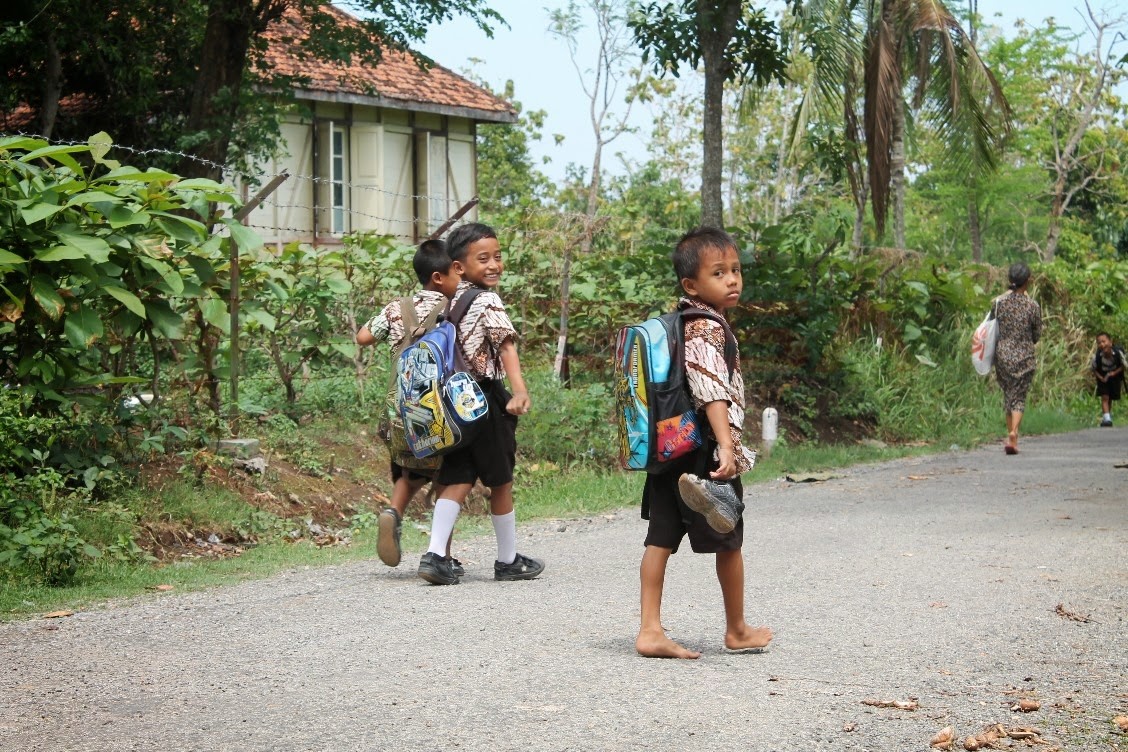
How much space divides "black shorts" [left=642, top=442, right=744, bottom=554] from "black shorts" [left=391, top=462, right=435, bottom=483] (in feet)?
6.11

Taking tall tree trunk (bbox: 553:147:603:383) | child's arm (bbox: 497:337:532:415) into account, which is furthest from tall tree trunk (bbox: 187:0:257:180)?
child's arm (bbox: 497:337:532:415)

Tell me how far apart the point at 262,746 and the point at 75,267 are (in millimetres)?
4136

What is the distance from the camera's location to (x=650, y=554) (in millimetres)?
5008

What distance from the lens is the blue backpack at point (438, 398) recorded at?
6.24 m

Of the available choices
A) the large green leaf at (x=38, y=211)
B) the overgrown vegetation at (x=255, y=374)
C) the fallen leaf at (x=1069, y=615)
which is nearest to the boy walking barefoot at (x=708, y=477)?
the fallen leaf at (x=1069, y=615)

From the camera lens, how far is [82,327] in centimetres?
729

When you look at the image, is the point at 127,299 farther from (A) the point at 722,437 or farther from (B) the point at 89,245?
(A) the point at 722,437

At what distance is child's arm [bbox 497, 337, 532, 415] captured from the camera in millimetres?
6320

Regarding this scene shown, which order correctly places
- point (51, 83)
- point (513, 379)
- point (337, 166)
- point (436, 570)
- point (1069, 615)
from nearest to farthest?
1. point (1069, 615)
2. point (513, 379)
3. point (436, 570)
4. point (51, 83)
5. point (337, 166)

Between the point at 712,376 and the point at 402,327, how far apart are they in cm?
229

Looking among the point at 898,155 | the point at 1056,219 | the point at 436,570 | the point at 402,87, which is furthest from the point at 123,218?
the point at 1056,219

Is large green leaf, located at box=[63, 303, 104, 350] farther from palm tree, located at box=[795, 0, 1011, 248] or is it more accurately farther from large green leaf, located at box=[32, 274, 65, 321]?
palm tree, located at box=[795, 0, 1011, 248]

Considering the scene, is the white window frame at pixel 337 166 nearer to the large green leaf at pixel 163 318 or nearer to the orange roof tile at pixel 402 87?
the orange roof tile at pixel 402 87

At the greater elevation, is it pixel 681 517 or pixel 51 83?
pixel 51 83
